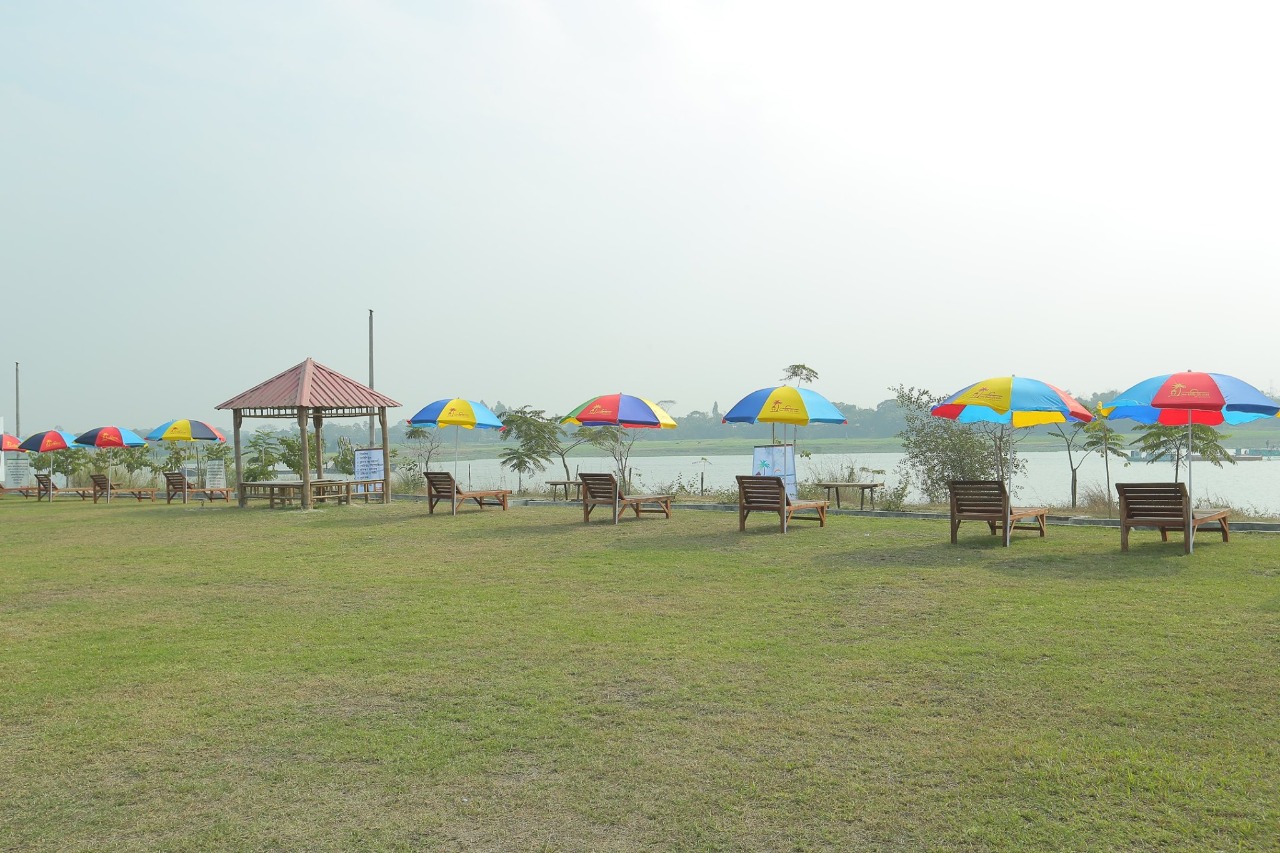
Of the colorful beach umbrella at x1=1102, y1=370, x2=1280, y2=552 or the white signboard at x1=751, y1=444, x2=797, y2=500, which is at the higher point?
the colorful beach umbrella at x1=1102, y1=370, x2=1280, y2=552

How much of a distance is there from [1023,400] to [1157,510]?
179 cm

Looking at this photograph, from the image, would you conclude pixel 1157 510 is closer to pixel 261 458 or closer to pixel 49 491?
pixel 261 458

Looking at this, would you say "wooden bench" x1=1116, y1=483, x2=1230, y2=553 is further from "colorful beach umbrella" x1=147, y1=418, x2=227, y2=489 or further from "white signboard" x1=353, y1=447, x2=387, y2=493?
"colorful beach umbrella" x1=147, y1=418, x2=227, y2=489

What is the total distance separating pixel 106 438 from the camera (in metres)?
26.7

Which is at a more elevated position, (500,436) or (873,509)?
(500,436)

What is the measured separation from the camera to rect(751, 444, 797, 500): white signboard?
51.5 feet

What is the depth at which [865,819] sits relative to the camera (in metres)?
3.65

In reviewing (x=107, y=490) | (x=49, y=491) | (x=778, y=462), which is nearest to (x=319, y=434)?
(x=107, y=490)

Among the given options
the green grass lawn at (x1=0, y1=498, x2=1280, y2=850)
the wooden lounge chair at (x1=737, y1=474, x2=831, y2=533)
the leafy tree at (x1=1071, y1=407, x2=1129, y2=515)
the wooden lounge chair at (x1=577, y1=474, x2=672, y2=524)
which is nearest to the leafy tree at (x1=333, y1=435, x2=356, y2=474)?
the wooden lounge chair at (x1=577, y1=474, x2=672, y2=524)

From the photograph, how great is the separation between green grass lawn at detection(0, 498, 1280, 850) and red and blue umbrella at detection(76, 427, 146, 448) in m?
18.8

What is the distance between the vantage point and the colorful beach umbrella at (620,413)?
1655cm

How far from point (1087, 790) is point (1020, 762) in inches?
13.5

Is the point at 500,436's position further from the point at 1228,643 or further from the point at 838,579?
the point at 1228,643

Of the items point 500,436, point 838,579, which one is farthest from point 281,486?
point 838,579
